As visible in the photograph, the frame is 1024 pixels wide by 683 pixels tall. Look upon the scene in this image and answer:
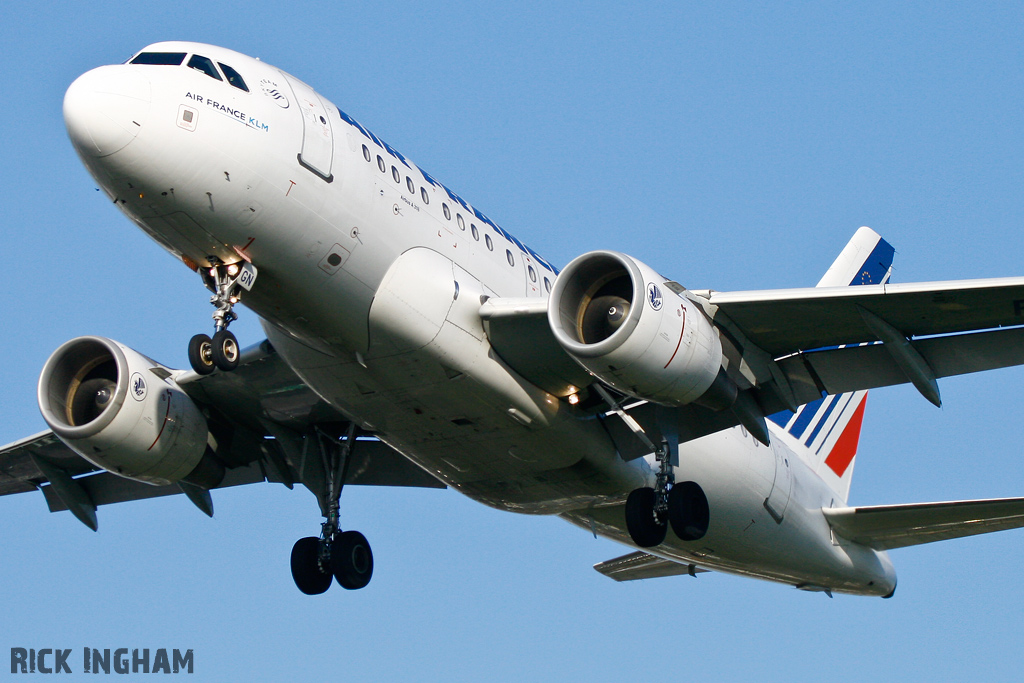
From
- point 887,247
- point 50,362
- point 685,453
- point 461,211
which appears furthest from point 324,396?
point 887,247

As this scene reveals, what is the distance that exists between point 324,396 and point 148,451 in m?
4.22

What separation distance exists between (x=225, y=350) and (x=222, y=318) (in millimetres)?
550

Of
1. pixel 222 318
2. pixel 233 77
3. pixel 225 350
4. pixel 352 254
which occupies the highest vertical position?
pixel 233 77

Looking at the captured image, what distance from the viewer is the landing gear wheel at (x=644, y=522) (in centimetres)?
2034

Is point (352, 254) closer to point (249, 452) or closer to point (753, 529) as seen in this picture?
point (249, 452)

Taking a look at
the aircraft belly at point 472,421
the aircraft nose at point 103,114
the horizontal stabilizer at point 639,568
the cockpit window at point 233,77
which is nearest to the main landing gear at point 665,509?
the aircraft belly at point 472,421

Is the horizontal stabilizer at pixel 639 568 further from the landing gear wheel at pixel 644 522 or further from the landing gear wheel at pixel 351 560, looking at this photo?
the landing gear wheel at pixel 351 560

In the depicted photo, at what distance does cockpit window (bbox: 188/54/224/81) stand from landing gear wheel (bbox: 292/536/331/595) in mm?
9216

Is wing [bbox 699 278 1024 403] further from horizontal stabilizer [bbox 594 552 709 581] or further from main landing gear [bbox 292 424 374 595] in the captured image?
horizontal stabilizer [bbox 594 552 709 581]

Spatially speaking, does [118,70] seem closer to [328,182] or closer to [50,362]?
[328,182]

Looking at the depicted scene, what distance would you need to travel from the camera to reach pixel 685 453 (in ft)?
71.0

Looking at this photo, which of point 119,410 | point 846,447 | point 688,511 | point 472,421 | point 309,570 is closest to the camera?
point 472,421

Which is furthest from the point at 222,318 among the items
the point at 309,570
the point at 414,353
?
the point at 309,570

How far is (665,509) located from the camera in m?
20.1
